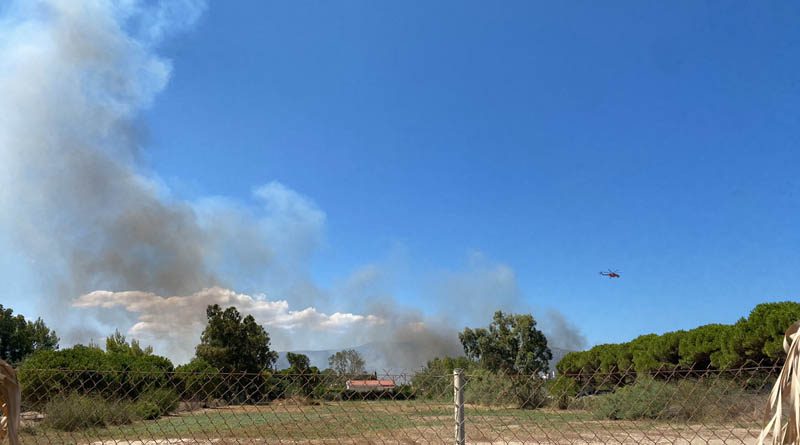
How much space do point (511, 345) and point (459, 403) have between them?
36.1 metres

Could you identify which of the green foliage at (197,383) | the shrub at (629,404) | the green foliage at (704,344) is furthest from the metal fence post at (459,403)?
the green foliage at (704,344)

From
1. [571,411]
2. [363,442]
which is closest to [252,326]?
[571,411]

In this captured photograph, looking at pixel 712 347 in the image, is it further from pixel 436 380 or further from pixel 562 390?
pixel 436 380

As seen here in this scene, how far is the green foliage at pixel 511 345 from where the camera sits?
37.6m

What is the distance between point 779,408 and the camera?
2299 mm

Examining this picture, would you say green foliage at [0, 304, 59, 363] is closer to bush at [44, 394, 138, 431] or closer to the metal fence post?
bush at [44, 394, 138, 431]

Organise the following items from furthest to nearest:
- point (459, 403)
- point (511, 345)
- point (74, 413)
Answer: point (511, 345) < point (74, 413) < point (459, 403)

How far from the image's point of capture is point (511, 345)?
1527 inches

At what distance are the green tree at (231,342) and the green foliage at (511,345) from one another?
45.8ft

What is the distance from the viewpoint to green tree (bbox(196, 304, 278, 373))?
37844mm

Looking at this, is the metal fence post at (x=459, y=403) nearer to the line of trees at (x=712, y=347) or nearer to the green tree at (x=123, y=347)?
the line of trees at (x=712, y=347)

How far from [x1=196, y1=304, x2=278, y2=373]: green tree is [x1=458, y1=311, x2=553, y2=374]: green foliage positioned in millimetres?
13945

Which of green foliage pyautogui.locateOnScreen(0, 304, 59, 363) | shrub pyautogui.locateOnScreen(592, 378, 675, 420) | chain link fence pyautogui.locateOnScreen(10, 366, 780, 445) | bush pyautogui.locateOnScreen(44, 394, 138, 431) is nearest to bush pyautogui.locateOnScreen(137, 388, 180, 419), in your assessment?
chain link fence pyautogui.locateOnScreen(10, 366, 780, 445)

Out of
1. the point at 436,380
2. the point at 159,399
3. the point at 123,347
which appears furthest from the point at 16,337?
the point at 436,380
